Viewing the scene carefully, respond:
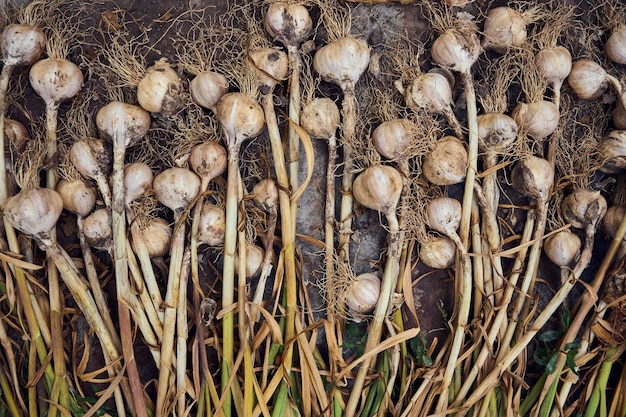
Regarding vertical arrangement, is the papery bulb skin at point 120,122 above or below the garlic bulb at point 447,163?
above

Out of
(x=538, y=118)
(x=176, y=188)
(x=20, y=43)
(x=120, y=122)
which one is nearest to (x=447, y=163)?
(x=538, y=118)

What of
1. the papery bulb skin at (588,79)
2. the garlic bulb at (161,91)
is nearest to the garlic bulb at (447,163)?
the papery bulb skin at (588,79)

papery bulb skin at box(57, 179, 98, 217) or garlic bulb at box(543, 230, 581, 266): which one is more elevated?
papery bulb skin at box(57, 179, 98, 217)

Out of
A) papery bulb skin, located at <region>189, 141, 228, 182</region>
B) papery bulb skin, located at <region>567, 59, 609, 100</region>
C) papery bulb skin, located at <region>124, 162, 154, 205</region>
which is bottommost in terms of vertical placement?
papery bulb skin, located at <region>124, 162, 154, 205</region>

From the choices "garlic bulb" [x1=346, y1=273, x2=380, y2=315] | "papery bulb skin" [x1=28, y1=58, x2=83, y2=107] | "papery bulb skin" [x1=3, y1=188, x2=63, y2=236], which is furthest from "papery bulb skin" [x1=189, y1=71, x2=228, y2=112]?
"garlic bulb" [x1=346, y1=273, x2=380, y2=315]

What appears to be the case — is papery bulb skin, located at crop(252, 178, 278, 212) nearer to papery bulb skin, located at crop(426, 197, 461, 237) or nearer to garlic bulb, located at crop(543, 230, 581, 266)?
papery bulb skin, located at crop(426, 197, 461, 237)

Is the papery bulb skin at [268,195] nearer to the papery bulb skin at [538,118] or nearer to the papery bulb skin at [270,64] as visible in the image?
the papery bulb skin at [270,64]

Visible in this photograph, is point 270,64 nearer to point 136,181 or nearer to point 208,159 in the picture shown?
point 208,159
